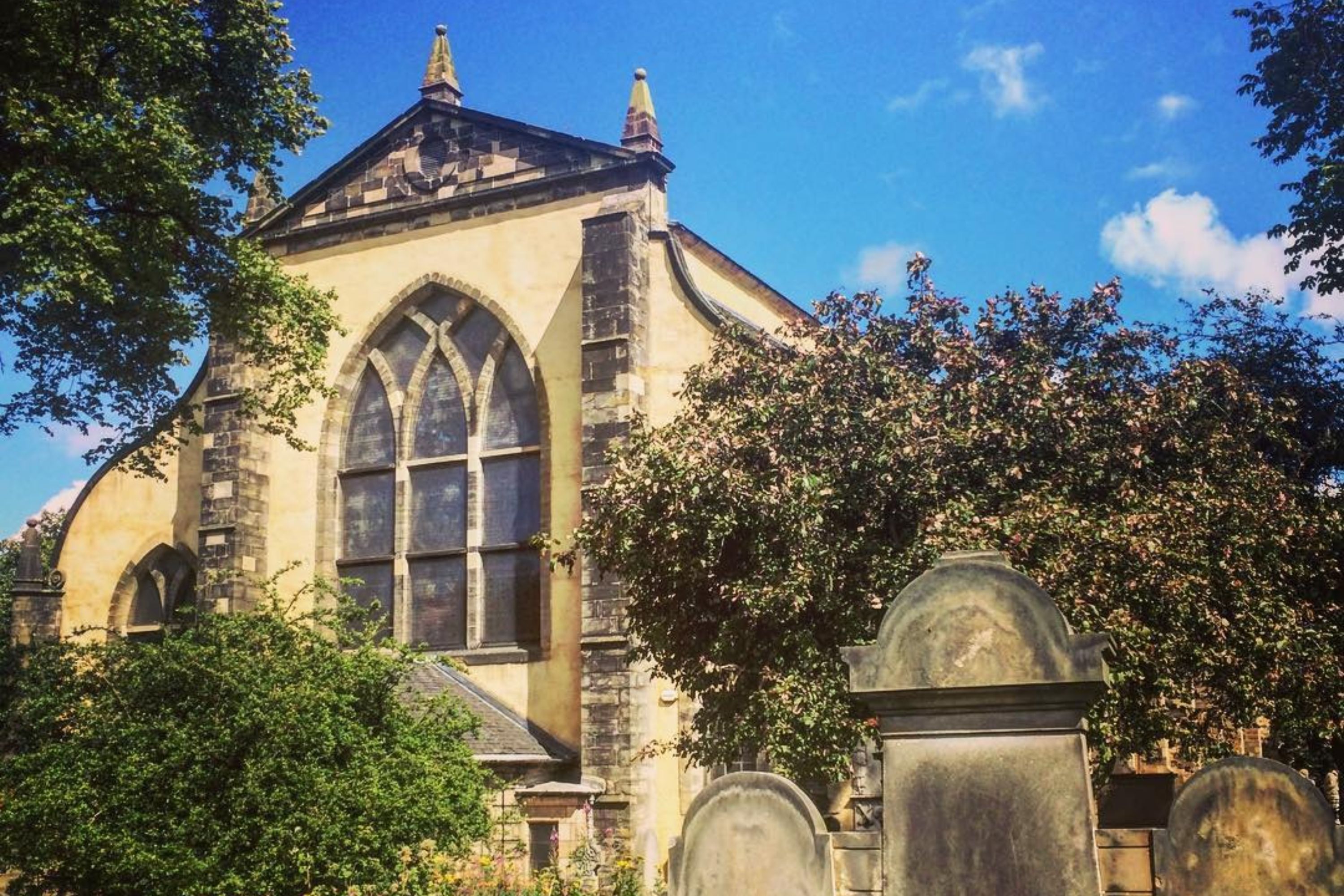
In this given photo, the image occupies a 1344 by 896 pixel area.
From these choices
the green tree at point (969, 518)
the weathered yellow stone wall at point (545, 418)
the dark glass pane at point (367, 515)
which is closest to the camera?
the green tree at point (969, 518)

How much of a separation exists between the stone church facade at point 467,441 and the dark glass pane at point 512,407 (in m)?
0.04

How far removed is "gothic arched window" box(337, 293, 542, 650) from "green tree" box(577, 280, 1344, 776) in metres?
7.05

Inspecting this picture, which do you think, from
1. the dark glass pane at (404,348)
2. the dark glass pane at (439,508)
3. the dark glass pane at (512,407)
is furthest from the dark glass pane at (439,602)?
the dark glass pane at (404,348)

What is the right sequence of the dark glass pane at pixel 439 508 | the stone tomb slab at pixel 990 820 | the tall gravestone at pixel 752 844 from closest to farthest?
1. the stone tomb slab at pixel 990 820
2. the tall gravestone at pixel 752 844
3. the dark glass pane at pixel 439 508

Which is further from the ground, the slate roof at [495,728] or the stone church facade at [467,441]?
the stone church facade at [467,441]

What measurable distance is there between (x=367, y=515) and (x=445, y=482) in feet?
5.93

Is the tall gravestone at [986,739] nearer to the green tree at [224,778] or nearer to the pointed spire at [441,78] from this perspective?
the green tree at [224,778]

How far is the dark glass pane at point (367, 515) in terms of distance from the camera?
24.4 meters

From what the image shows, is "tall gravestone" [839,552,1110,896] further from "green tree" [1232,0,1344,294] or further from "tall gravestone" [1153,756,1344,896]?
"green tree" [1232,0,1344,294]

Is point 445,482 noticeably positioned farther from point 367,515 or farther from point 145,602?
point 145,602

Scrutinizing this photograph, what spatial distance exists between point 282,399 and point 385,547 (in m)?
5.27

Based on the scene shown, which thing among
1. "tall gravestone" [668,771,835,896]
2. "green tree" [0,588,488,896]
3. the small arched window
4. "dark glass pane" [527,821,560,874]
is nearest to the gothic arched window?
"dark glass pane" [527,821,560,874]

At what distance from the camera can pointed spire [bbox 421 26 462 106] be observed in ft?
84.0

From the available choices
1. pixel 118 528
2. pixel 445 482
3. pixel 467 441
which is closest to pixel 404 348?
pixel 467 441
